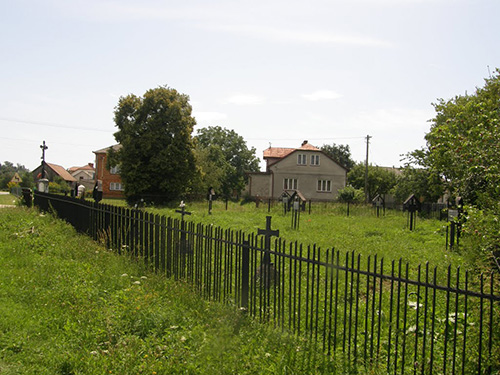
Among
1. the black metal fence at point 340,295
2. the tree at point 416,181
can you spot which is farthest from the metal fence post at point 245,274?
the tree at point 416,181

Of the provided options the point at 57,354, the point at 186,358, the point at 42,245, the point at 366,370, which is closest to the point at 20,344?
the point at 57,354

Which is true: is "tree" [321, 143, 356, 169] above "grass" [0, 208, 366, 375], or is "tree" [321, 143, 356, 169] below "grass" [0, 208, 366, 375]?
above

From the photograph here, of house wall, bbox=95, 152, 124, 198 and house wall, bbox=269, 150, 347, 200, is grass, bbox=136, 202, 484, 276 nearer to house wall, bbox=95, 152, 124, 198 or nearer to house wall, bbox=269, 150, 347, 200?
house wall, bbox=269, 150, 347, 200

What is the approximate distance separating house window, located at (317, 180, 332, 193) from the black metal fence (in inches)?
1397

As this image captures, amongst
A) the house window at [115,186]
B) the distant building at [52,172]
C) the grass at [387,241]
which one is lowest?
the grass at [387,241]

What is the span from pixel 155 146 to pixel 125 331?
102 feet

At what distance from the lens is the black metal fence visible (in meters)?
3.91

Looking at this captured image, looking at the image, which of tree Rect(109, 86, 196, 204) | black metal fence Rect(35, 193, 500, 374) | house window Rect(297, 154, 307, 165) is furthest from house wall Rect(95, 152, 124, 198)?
black metal fence Rect(35, 193, 500, 374)

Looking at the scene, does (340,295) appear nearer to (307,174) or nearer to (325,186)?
(307,174)

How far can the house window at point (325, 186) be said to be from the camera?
146 ft

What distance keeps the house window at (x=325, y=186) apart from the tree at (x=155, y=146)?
14843 millimetres

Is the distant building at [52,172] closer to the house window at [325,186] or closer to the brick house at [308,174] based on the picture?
the brick house at [308,174]

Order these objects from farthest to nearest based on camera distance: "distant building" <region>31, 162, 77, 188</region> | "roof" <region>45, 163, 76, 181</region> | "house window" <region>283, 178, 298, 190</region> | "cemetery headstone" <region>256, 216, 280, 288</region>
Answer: "roof" <region>45, 163, 76, 181</region> → "distant building" <region>31, 162, 77, 188</region> → "house window" <region>283, 178, 298, 190</region> → "cemetery headstone" <region>256, 216, 280, 288</region>

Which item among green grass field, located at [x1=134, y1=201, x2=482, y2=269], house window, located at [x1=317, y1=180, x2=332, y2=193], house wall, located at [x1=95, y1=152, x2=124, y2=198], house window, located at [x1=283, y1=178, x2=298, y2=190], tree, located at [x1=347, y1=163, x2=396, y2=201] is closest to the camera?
green grass field, located at [x1=134, y1=201, x2=482, y2=269]
